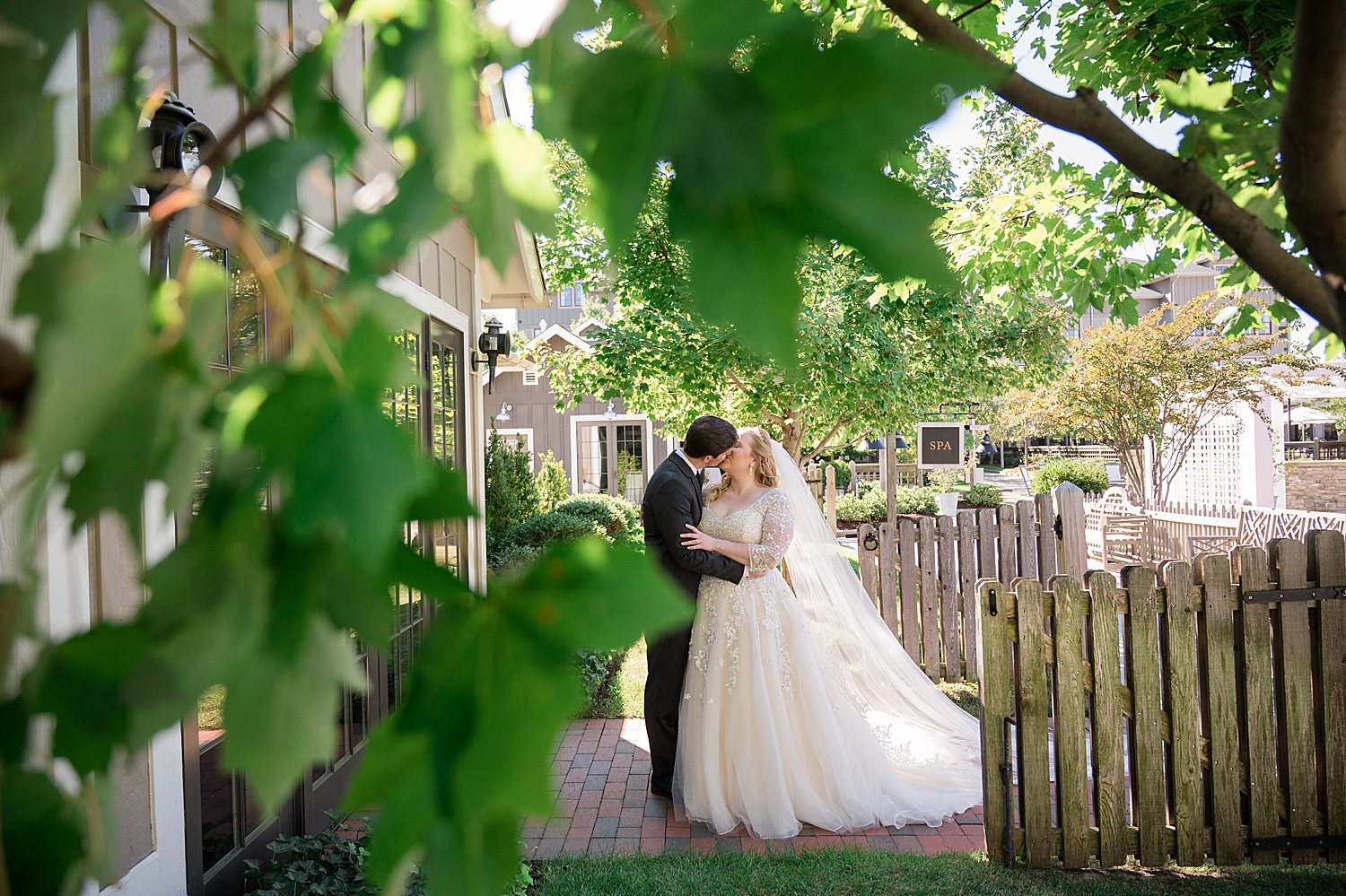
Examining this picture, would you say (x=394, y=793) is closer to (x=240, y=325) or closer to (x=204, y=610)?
(x=204, y=610)

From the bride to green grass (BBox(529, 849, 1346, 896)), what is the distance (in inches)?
21.0

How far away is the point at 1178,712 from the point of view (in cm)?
350

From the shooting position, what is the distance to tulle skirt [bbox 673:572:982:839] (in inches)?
165

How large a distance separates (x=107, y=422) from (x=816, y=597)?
17.6 feet

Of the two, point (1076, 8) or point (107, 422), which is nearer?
point (107, 422)

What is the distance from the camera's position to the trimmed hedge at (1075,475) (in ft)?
66.6

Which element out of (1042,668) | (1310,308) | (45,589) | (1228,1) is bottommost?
(1042,668)

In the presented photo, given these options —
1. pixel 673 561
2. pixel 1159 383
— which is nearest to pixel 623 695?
pixel 673 561

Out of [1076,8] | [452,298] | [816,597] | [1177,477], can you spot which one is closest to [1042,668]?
[816,597]

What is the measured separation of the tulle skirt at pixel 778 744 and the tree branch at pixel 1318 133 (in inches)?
154

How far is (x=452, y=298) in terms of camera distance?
565 centimetres

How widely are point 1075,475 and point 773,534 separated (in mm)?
19301

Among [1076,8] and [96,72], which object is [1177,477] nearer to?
[1076,8]

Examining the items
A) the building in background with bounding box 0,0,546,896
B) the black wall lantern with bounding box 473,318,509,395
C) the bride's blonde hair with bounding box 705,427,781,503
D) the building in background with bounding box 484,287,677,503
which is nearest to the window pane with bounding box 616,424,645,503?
the building in background with bounding box 484,287,677,503
